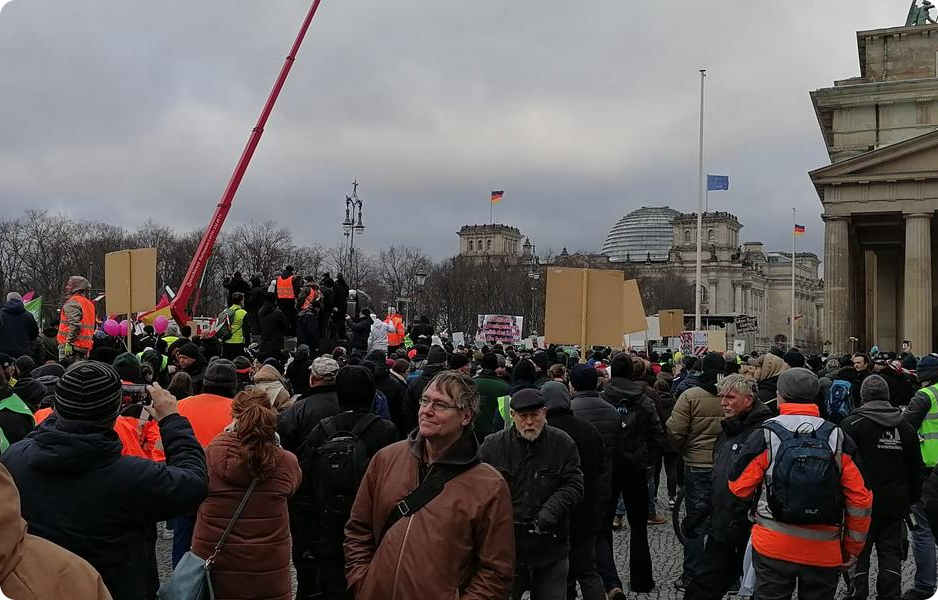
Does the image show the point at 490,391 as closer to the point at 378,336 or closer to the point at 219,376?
the point at 219,376

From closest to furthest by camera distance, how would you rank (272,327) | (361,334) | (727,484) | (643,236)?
(727,484), (272,327), (361,334), (643,236)

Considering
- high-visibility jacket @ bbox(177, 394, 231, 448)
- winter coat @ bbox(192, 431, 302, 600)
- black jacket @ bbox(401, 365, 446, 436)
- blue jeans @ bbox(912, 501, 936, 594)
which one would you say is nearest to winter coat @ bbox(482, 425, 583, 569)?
winter coat @ bbox(192, 431, 302, 600)

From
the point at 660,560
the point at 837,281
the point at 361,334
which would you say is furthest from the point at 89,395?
the point at 837,281

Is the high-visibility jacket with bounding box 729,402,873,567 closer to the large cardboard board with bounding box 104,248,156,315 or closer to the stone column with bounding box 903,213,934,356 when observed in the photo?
the large cardboard board with bounding box 104,248,156,315

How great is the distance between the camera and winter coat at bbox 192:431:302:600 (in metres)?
5.12

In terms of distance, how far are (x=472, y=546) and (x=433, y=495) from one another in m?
0.29

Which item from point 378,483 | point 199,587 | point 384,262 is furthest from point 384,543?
point 384,262

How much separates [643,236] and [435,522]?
189245mm

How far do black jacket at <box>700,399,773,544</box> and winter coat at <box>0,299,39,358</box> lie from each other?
33.1 feet

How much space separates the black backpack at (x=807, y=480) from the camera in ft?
18.3

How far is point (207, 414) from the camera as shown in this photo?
6.82m

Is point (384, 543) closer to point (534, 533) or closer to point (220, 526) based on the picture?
point (220, 526)

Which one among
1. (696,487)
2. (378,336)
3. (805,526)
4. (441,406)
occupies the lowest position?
(696,487)

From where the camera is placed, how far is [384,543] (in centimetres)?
401
